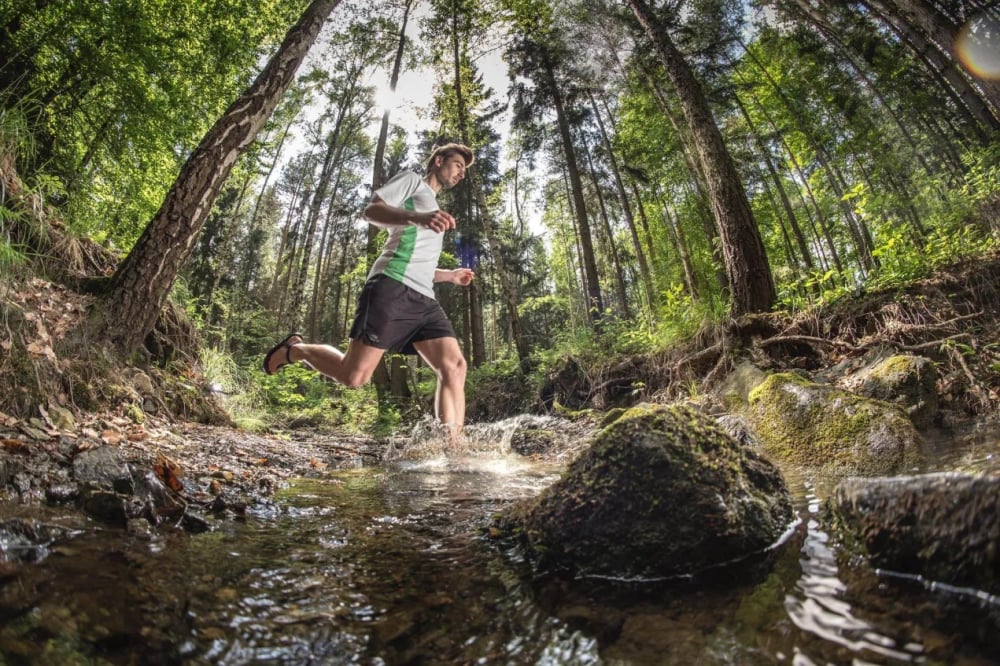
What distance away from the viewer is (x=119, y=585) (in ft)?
3.61

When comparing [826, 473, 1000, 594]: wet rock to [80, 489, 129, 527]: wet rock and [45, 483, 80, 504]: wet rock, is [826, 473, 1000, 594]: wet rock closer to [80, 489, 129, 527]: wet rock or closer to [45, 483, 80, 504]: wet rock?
[80, 489, 129, 527]: wet rock

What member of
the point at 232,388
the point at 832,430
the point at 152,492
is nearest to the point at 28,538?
the point at 152,492

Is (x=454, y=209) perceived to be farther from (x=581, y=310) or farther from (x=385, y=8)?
(x=581, y=310)

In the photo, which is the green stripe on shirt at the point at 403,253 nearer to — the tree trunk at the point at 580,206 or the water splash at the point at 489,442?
the water splash at the point at 489,442

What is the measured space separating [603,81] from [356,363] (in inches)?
615

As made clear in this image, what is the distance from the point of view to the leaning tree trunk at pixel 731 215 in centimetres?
521

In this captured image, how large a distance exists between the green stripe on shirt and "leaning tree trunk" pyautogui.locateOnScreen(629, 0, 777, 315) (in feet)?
12.7

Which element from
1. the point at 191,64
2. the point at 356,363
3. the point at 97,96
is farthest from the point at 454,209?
the point at 356,363

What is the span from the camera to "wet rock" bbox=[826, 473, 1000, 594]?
982 mm

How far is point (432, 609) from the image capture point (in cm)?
115

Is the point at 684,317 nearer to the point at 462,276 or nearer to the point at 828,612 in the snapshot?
the point at 462,276

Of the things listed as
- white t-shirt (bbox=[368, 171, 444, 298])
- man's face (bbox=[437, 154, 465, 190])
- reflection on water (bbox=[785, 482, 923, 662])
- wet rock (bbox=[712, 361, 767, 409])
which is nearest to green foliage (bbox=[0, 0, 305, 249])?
white t-shirt (bbox=[368, 171, 444, 298])

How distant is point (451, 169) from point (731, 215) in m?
3.63

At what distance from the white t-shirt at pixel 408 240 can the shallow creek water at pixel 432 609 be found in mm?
2288
